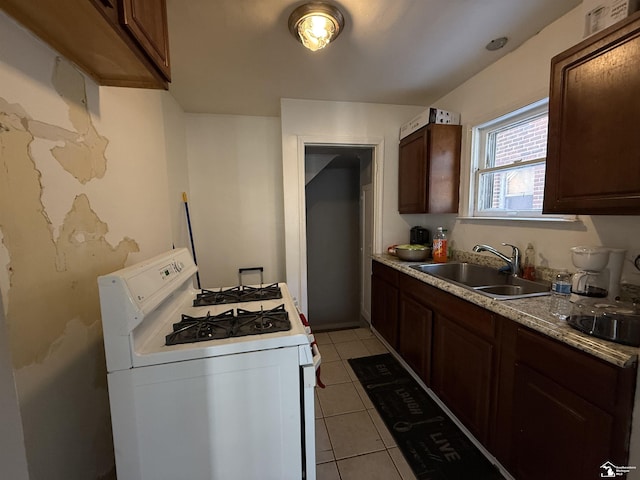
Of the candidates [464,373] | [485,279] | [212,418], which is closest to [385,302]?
[485,279]

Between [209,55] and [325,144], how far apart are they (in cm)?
118

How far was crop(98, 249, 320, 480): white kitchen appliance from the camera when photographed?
2.91ft

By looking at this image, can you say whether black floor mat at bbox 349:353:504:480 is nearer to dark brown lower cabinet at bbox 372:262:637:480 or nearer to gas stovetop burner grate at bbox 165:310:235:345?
dark brown lower cabinet at bbox 372:262:637:480

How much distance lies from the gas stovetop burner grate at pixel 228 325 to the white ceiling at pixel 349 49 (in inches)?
61.9

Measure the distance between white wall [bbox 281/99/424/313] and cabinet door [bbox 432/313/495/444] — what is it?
1.31m

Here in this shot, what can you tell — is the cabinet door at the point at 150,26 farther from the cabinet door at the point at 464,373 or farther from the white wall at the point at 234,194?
the cabinet door at the point at 464,373

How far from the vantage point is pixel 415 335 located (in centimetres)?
206

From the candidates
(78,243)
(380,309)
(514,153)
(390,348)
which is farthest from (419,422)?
(78,243)

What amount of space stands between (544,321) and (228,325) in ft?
4.21

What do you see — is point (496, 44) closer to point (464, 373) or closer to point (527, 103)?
point (527, 103)

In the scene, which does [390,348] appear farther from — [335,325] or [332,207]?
[332,207]

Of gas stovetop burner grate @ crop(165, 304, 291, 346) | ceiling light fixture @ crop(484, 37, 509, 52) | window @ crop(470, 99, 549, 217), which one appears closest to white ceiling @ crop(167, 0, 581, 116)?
ceiling light fixture @ crop(484, 37, 509, 52)

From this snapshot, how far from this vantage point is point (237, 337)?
3.32ft

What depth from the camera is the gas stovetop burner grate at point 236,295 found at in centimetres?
145
